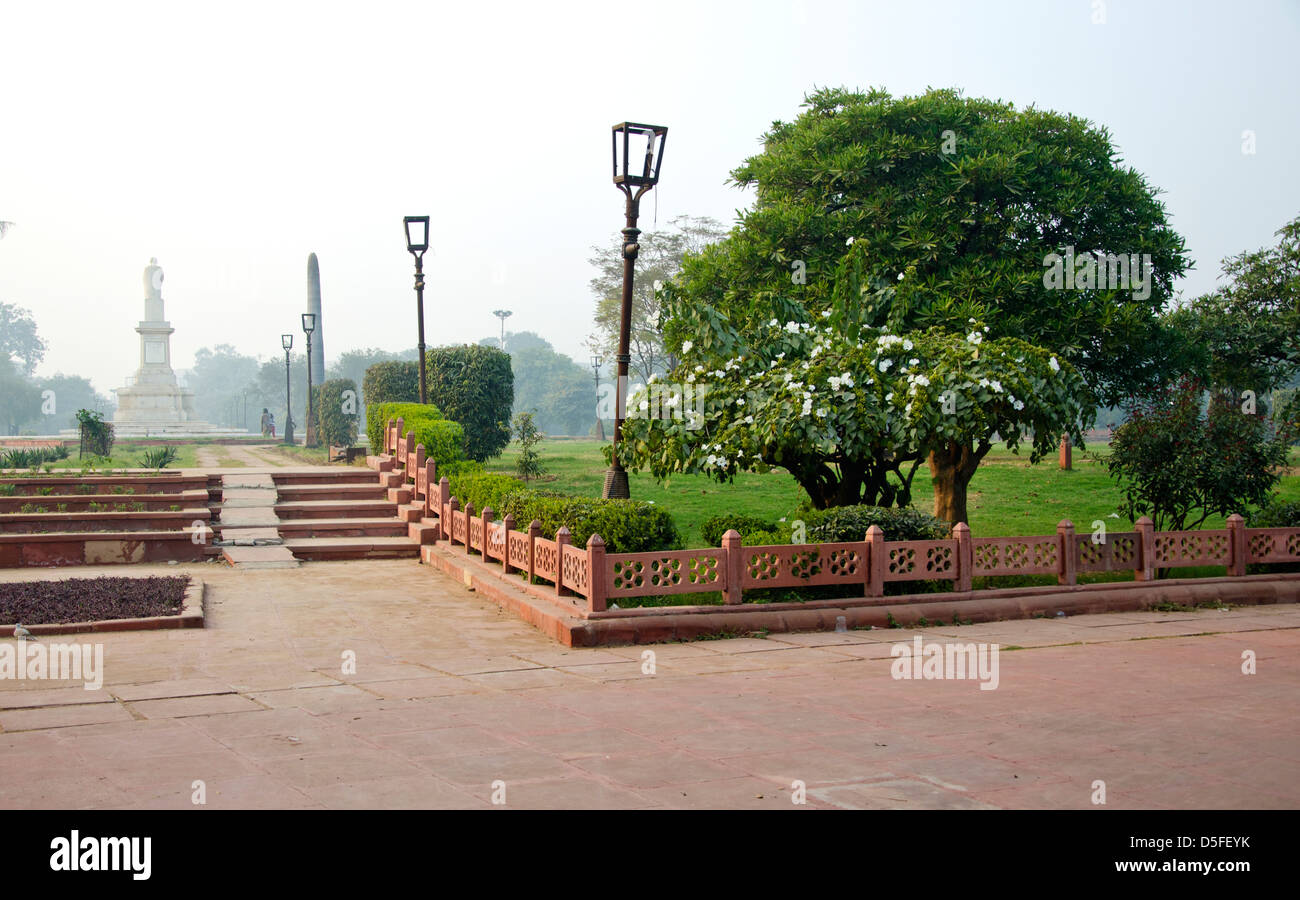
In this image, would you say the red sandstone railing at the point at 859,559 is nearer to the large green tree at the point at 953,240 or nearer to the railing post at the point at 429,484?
the large green tree at the point at 953,240

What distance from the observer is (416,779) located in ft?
18.2

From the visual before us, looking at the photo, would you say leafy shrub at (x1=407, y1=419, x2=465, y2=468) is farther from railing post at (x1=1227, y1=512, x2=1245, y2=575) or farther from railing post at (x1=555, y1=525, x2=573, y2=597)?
railing post at (x1=1227, y1=512, x2=1245, y2=575)

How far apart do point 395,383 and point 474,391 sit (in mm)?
5324

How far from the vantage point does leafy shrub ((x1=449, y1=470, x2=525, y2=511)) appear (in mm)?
14945

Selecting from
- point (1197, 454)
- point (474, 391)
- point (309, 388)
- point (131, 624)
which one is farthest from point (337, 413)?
point (1197, 454)

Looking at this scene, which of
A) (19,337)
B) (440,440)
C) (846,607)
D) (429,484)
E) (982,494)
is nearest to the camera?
(846,607)

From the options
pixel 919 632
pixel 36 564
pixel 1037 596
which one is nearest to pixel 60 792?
pixel 919 632

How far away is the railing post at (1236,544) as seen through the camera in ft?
43.4

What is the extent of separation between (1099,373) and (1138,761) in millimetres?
12577

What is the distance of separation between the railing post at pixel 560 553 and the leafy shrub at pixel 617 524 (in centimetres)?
31

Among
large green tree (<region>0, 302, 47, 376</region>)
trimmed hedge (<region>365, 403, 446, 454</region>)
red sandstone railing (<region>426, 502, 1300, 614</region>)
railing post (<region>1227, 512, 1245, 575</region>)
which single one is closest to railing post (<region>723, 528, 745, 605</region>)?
red sandstone railing (<region>426, 502, 1300, 614</region>)

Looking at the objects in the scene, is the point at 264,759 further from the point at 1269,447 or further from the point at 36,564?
the point at 1269,447

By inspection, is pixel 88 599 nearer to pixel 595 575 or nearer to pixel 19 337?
pixel 595 575

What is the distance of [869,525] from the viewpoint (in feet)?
39.1
